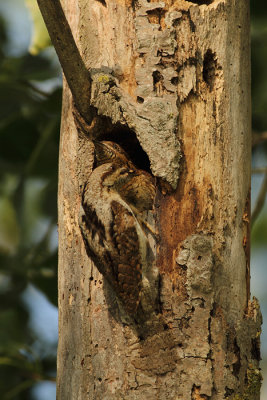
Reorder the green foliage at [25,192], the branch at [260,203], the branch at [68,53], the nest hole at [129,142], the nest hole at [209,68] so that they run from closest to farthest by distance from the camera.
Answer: the branch at [68,53] → the nest hole at [209,68] → the nest hole at [129,142] → the branch at [260,203] → the green foliage at [25,192]

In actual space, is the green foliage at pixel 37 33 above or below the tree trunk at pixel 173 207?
above

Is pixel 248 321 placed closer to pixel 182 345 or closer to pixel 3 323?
pixel 182 345

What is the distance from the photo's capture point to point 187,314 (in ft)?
9.25

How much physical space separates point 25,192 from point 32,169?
0.20m

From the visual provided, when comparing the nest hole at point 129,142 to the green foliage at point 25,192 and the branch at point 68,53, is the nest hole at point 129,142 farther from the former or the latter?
the green foliage at point 25,192

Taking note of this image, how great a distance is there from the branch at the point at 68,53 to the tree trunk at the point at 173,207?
2.6 inches

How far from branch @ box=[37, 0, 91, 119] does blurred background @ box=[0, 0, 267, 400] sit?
1.17 metres

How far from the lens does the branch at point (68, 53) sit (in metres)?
2.76

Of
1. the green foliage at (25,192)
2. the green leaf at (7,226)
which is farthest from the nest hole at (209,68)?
the green leaf at (7,226)

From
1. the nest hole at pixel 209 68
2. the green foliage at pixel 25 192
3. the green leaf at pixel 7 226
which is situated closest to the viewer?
the nest hole at pixel 209 68

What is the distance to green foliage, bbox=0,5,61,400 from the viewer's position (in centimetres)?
443

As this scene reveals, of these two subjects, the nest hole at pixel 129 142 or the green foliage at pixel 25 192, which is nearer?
the nest hole at pixel 129 142

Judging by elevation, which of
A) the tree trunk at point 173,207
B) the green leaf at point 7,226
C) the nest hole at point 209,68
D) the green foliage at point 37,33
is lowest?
the tree trunk at point 173,207

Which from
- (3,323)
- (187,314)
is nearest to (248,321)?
(187,314)
